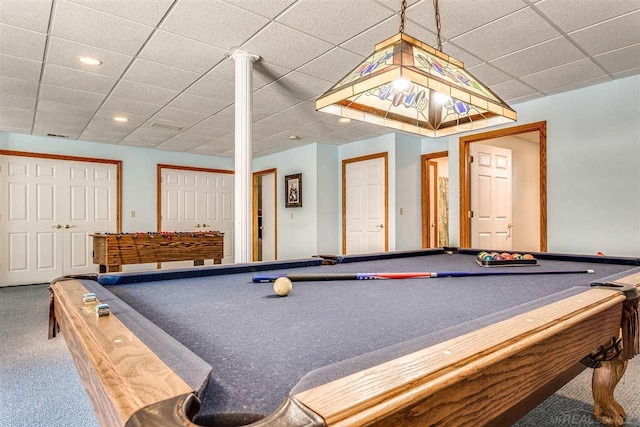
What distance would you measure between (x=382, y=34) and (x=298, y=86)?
46.8 inches

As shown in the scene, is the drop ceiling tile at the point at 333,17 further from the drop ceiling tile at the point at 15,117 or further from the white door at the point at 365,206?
the drop ceiling tile at the point at 15,117

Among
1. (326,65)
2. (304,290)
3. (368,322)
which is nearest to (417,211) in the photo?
(326,65)

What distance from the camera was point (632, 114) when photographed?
133 inches

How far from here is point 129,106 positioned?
420 cm

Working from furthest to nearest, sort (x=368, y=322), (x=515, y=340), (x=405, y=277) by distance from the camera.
Answer: (x=405, y=277)
(x=368, y=322)
(x=515, y=340)

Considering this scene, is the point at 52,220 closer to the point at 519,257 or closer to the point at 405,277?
the point at 405,277

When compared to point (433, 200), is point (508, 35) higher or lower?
higher

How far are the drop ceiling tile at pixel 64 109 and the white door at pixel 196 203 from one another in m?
2.36

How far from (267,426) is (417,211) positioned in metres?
5.62

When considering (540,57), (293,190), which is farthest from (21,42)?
(293,190)

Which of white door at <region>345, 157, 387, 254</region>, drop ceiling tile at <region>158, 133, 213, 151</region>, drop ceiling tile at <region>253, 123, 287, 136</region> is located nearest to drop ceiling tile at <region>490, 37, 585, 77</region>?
white door at <region>345, 157, 387, 254</region>

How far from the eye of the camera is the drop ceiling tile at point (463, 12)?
2.25 metres

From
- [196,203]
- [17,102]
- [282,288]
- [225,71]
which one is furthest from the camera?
[196,203]

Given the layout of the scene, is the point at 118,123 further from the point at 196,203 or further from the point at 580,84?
the point at 580,84
